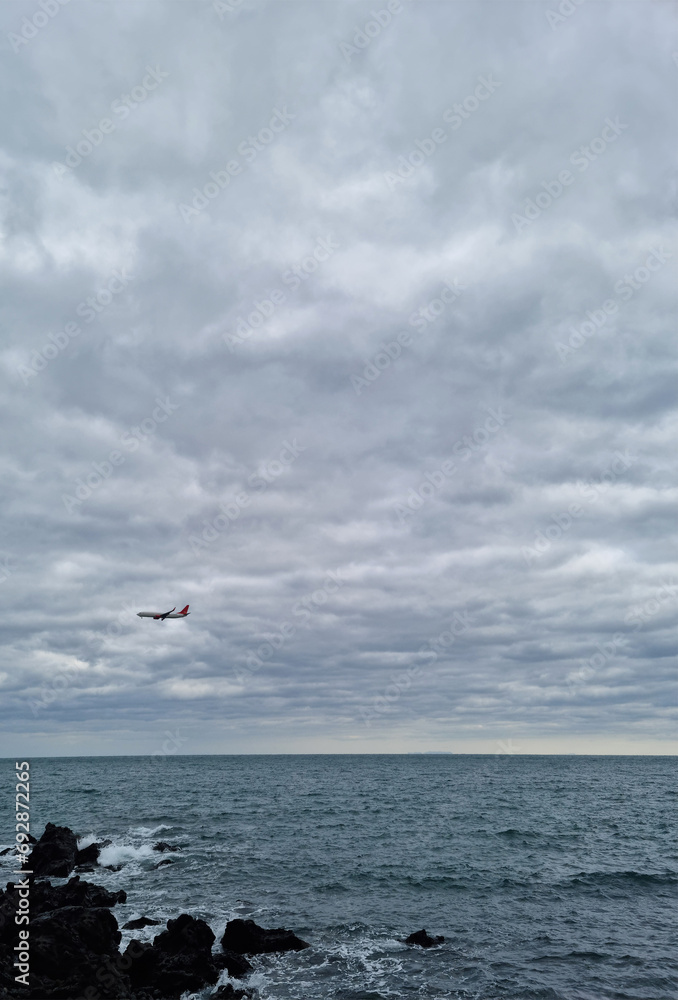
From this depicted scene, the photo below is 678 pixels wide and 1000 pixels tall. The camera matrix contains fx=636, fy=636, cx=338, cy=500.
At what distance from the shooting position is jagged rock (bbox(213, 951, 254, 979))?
26.2 metres

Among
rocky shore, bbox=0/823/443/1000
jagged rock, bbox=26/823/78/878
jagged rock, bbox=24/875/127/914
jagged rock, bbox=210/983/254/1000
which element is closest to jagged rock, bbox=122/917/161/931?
rocky shore, bbox=0/823/443/1000

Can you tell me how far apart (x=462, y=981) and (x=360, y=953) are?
5164 mm

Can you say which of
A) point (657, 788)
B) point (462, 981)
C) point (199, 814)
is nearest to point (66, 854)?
point (199, 814)

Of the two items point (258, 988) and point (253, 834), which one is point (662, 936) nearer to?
point (258, 988)

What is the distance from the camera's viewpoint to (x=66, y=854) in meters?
48.6

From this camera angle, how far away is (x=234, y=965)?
26422 mm

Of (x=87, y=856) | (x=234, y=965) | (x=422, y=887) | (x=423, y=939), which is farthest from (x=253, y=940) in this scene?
(x=87, y=856)

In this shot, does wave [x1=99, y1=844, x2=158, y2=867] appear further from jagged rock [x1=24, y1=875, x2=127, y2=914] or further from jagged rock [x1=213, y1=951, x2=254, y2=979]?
jagged rock [x1=213, y1=951, x2=254, y2=979]

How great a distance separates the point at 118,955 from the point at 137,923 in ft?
22.8

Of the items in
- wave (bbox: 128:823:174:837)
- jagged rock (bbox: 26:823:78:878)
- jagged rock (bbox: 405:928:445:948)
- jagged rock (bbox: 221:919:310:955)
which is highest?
jagged rock (bbox: 221:919:310:955)

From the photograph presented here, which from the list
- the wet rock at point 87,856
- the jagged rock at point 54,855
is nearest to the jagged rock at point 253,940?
the jagged rock at point 54,855

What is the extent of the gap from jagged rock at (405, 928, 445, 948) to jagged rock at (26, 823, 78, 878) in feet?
91.7

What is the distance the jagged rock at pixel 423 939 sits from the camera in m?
29.5

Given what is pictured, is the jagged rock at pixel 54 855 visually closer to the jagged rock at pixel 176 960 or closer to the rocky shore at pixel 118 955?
the rocky shore at pixel 118 955
